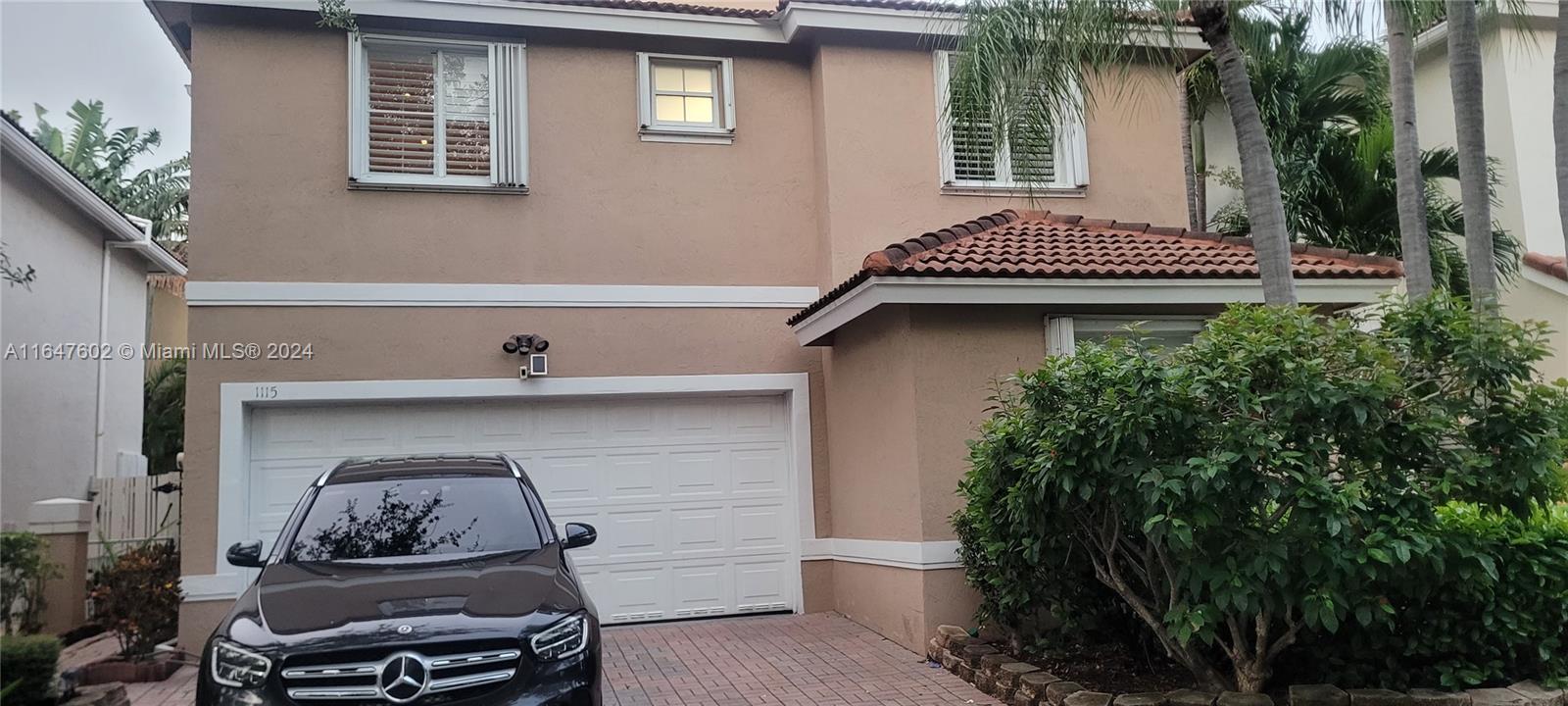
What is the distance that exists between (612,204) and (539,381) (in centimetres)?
188

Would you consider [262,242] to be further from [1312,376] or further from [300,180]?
[1312,376]

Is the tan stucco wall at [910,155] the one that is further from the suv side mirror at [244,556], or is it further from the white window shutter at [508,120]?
the suv side mirror at [244,556]

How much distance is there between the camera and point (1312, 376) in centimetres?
534

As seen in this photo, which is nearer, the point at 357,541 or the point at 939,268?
the point at 357,541

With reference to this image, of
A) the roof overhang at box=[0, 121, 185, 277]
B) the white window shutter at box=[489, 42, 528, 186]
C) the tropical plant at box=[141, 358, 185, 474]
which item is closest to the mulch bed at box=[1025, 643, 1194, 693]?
the white window shutter at box=[489, 42, 528, 186]

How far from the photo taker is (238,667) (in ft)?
14.6

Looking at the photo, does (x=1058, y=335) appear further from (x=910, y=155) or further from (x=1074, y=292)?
(x=910, y=155)

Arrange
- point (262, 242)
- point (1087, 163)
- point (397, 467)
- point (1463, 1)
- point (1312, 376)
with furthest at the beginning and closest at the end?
point (1087, 163)
point (262, 242)
point (1463, 1)
point (397, 467)
point (1312, 376)

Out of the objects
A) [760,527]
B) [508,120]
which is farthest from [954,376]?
[508,120]

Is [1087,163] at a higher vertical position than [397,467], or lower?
higher

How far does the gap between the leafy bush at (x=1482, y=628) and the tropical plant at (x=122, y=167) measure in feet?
79.1

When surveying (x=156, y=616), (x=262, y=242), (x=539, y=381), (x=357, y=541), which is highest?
(x=262, y=242)

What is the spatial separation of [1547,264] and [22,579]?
16286 millimetres

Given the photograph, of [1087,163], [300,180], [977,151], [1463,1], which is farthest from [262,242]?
[1463,1]
